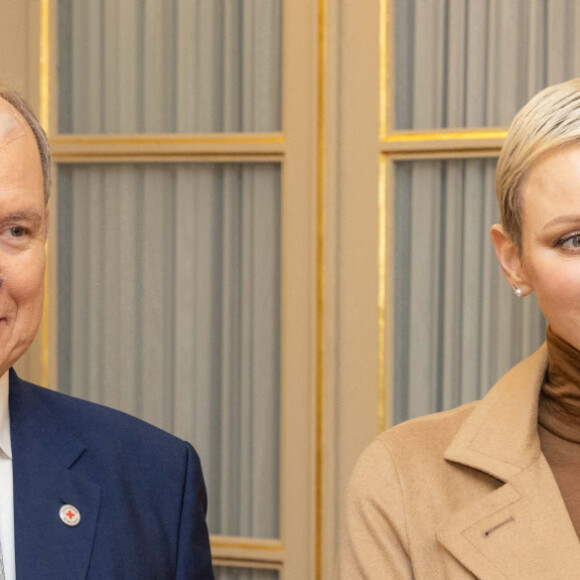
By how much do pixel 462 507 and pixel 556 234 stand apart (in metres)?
0.49

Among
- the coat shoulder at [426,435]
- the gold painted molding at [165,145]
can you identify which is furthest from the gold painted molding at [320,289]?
the coat shoulder at [426,435]

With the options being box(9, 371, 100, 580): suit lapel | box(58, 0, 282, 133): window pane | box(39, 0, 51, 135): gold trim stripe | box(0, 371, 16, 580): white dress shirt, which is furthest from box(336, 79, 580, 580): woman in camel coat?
box(39, 0, 51, 135): gold trim stripe

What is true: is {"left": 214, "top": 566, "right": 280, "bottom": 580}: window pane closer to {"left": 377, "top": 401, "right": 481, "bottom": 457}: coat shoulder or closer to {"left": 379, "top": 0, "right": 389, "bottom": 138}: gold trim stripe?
{"left": 377, "top": 401, "right": 481, "bottom": 457}: coat shoulder

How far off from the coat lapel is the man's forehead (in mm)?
908

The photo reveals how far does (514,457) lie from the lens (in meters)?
1.67

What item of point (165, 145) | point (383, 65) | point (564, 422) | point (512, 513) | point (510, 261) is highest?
point (383, 65)

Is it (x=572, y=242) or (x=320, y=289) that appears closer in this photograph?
(x=572, y=242)

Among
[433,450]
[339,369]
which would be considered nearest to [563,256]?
[433,450]

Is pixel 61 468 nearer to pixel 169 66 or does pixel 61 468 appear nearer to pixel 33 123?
pixel 33 123

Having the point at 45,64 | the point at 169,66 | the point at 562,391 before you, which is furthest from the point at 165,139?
the point at 562,391

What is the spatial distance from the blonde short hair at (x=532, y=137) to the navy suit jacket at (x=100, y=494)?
2.43ft

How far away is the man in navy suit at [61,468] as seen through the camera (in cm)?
150

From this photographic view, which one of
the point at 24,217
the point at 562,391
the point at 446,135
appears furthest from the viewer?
the point at 446,135

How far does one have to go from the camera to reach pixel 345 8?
250cm
